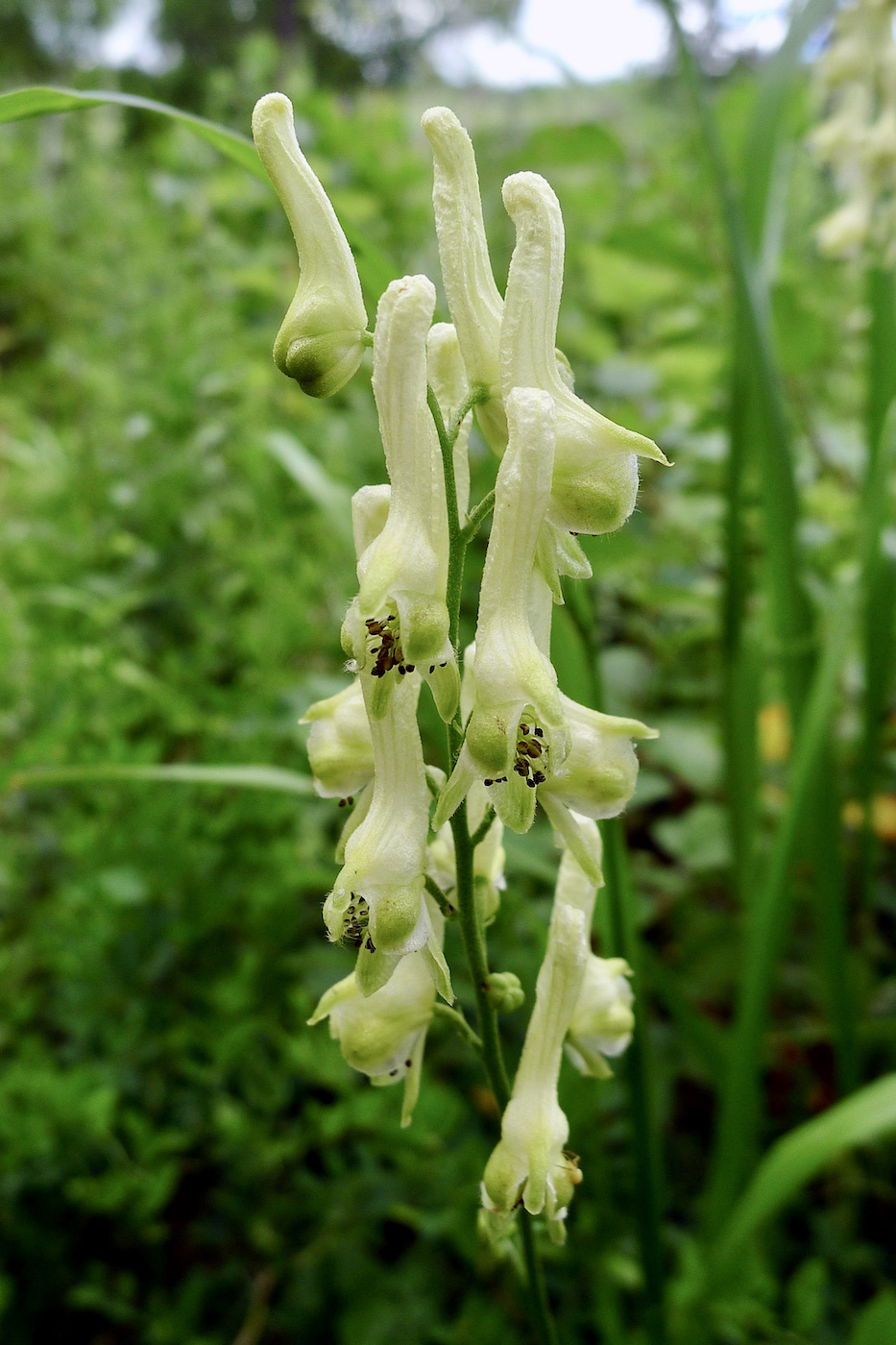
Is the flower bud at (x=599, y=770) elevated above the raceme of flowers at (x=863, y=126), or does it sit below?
below

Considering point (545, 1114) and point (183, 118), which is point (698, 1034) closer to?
point (545, 1114)

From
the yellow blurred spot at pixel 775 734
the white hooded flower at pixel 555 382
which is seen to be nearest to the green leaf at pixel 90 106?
the white hooded flower at pixel 555 382

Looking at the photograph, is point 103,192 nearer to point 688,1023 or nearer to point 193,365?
point 193,365

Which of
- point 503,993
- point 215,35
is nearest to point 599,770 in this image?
point 503,993

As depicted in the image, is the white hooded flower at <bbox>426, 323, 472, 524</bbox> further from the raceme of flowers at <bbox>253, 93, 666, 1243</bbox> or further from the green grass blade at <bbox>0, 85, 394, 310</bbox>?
the green grass blade at <bbox>0, 85, 394, 310</bbox>

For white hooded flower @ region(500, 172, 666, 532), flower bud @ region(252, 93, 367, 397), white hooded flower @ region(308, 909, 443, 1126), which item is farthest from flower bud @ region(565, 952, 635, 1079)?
flower bud @ region(252, 93, 367, 397)

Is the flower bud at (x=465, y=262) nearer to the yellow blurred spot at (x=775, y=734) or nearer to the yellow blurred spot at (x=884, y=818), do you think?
the yellow blurred spot at (x=884, y=818)

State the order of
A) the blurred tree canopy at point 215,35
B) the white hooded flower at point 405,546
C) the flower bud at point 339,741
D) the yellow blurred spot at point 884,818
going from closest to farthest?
the white hooded flower at point 405,546
the flower bud at point 339,741
the yellow blurred spot at point 884,818
the blurred tree canopy at point 215,35
